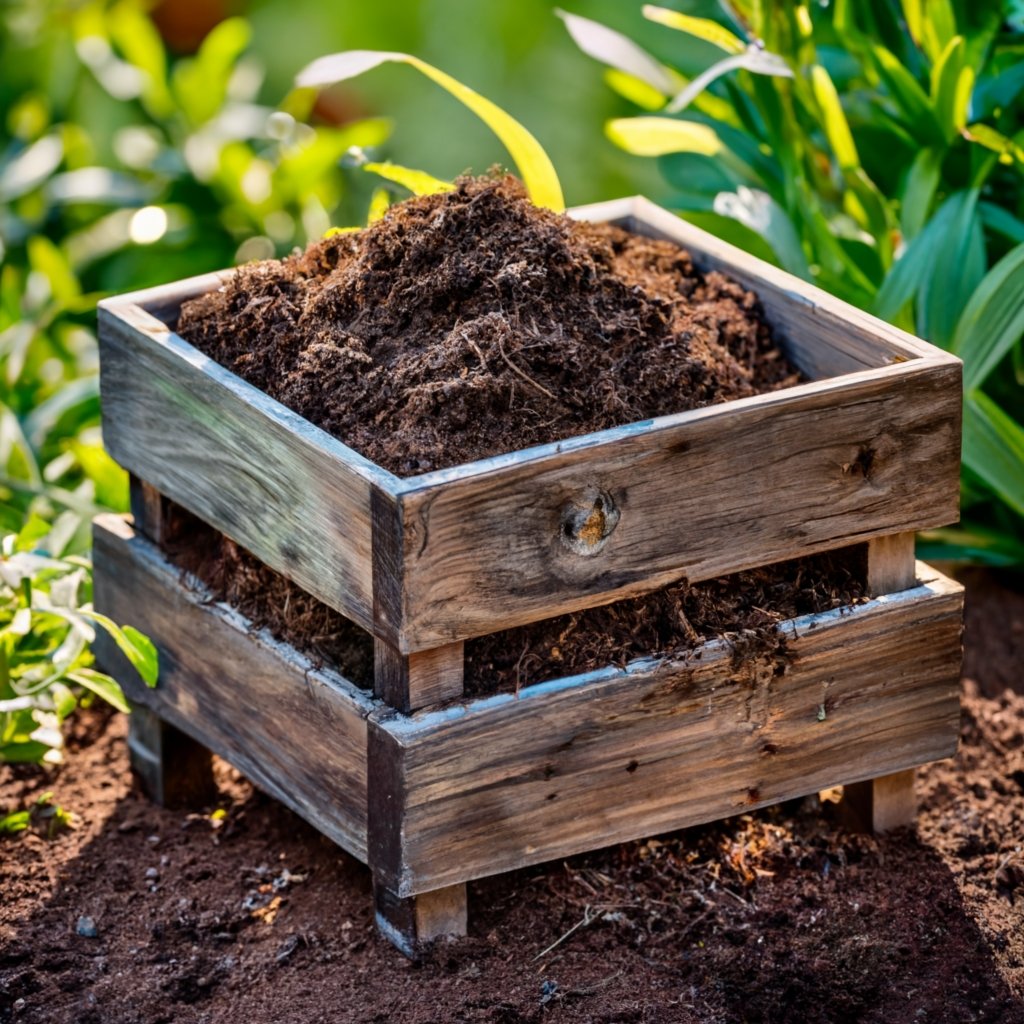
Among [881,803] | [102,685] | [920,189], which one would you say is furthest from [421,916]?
[920,189]

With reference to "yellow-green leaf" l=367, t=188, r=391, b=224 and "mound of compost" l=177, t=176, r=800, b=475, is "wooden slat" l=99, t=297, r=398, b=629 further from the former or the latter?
"yellow-green leaf" l=367, t=188, r=391, b=224

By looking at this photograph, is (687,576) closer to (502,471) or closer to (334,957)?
(502,471)


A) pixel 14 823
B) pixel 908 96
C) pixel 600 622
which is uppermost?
pixel 908 96

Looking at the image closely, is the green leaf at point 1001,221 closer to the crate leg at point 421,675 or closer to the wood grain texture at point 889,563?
the wood grain texture at point 889,563

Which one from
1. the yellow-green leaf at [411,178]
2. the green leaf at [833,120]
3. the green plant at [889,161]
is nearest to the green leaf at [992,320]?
the green plant at [889,161]

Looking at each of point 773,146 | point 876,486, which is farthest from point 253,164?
point 876,486

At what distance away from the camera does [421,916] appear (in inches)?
77.0

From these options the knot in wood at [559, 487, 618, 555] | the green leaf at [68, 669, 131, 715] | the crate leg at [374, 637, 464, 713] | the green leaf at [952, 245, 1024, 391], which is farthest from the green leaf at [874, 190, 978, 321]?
the green leaf at [68, 669, 131, 715]

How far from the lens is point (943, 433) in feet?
6.64

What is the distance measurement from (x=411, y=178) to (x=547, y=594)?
790 millimetres

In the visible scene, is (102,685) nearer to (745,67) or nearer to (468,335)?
(468,335)

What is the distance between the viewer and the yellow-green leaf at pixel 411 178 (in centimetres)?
227

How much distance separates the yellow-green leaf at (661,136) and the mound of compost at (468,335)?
24.6 inches

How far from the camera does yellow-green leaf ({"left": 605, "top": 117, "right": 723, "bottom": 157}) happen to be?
9.29 ft
